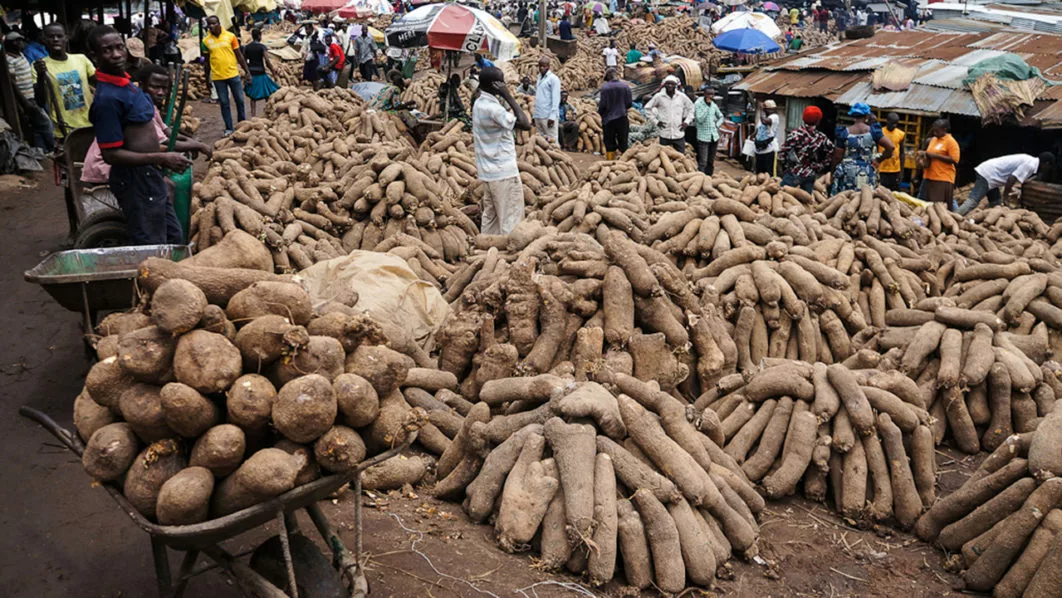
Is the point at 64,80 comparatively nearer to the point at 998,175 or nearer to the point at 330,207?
the point at 330,207

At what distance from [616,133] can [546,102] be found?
62.4 inches

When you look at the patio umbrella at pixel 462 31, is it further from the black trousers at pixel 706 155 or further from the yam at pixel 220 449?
the yam at pixel 220 449

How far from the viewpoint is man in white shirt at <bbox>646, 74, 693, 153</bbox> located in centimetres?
1572

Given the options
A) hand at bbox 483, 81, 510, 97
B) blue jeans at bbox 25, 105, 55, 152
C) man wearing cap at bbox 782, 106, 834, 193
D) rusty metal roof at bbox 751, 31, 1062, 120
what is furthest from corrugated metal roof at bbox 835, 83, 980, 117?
blue jeans at bbox 25, 105, 55, 152

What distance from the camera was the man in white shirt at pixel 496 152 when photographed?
986 centimetres

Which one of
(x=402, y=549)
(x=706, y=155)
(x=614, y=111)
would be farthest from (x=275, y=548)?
(x=706, y=155)

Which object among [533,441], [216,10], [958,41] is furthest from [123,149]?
[958,41]

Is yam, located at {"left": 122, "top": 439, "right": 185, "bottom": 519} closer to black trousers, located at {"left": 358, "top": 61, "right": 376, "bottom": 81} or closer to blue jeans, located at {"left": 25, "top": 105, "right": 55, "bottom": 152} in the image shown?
blue jeans, located at {"left": 25, "top": 105, "right": 55, "bottom": 152}

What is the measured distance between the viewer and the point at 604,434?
518 cm

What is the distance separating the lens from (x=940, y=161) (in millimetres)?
13258

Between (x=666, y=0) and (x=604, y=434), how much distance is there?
50801 mm

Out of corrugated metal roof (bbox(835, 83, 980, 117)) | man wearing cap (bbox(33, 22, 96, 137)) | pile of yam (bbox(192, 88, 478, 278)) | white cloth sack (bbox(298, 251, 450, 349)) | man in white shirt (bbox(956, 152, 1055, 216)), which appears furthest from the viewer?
corrugated metal roof (bbox(835, 83, 980, 117))

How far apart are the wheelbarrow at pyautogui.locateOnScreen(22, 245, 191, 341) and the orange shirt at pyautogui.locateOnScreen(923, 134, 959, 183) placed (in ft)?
37.3

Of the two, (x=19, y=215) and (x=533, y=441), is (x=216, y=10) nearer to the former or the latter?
(x=19, y=215)
